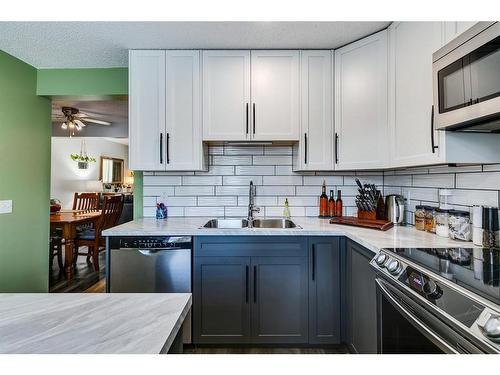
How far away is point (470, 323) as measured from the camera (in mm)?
735

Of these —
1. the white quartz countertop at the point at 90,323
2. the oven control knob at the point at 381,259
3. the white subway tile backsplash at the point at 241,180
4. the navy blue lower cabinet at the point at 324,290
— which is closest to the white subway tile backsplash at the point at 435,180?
the navy blue lower cabinet at the point at 324,290

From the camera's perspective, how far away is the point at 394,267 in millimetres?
1170

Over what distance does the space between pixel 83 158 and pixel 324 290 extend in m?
7.13

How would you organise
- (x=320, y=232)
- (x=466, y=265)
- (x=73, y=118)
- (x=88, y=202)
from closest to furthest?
1. (x=466, y=265)
2. (x=320, y=232)
3. (x=73, y=118)
4. (x=88, y=202)

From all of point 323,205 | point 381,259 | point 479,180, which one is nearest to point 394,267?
point 381,259

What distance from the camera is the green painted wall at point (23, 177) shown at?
97.7 inches

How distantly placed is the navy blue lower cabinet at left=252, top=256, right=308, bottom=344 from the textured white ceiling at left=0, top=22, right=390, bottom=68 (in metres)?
1.56

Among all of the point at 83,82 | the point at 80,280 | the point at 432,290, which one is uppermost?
the point at 83,82

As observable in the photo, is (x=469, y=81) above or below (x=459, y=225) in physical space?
above

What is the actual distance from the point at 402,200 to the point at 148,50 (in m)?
2.25

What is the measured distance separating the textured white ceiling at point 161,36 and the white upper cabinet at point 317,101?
0.12m

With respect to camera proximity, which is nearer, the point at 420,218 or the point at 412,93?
the point at 412,93

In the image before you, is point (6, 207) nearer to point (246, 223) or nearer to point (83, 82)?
point (83, 82)
